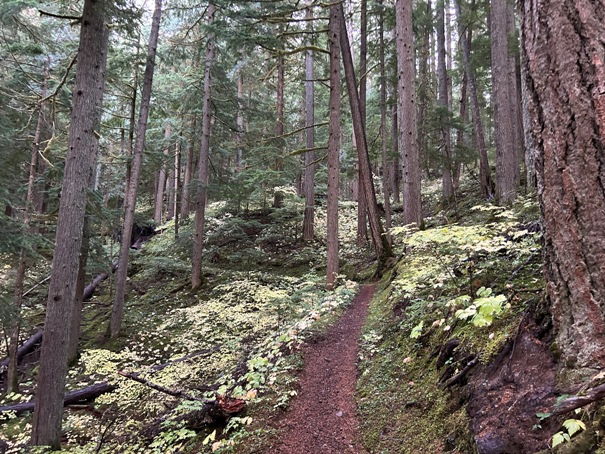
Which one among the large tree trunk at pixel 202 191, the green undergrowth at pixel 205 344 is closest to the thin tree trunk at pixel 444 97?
the green undergrowth at pixel 205 344

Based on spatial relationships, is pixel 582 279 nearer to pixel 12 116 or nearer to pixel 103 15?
pixel 103 15

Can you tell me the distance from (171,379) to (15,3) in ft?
30.7

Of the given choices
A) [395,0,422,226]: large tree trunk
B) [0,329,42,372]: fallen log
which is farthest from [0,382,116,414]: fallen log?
[395,0,422,226]: large tree trunk

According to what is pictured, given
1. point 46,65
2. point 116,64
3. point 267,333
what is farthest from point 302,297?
point 116,64

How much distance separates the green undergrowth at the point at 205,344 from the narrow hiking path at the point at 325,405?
201 millimetres

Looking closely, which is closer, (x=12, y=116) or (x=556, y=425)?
(x=556, y=425)

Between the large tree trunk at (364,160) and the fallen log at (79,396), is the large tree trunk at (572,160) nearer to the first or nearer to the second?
the large tree trunk at (364,160)

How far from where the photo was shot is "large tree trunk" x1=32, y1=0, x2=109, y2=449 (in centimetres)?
487

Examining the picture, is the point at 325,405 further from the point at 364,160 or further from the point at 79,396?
the point at 364,160

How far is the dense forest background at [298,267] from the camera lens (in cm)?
195

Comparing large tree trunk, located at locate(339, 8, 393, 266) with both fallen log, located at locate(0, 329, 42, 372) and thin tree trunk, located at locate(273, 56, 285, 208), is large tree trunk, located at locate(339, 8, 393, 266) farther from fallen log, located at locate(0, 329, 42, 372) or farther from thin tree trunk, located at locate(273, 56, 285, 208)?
fallen log, located at locate(0, 329, 42, 372)

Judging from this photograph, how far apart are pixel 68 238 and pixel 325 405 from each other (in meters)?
4.24

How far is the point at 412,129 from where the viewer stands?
943cm

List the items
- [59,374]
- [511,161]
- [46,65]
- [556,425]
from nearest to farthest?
[556,425]
[59,374]
[46,65]
[511,161]
